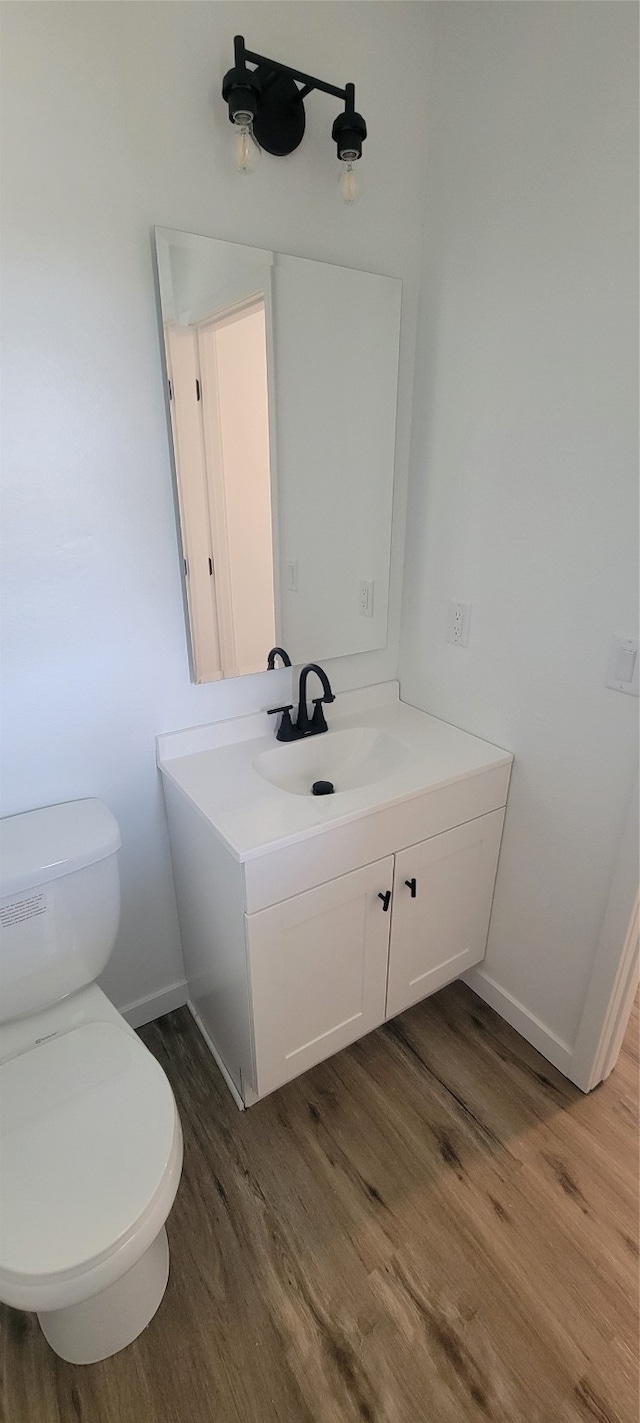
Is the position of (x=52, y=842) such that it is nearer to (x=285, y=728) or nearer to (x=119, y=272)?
(x=285, y=728)

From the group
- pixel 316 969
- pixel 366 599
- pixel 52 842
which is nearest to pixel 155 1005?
pixel 316 969

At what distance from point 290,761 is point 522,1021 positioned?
1.00m

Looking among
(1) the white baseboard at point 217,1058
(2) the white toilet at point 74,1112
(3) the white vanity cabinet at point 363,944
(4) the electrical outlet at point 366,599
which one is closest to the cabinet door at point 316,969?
(3) the white vanity cabinet at point 363,944

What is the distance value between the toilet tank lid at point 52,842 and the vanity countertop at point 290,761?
0.62 ft

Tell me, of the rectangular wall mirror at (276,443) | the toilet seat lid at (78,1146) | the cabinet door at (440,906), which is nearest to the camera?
the toilet seat lid at (78,1146)

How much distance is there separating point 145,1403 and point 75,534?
1.56 m

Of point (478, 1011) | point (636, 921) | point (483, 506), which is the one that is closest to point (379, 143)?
point (483, 506)

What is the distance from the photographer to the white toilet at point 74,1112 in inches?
34.8

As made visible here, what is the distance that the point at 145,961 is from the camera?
5.45 ft

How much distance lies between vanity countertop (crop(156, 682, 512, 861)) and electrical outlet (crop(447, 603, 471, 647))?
246 millimetres

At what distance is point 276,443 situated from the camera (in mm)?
1404

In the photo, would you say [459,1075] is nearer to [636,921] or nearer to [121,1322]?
[636,921]

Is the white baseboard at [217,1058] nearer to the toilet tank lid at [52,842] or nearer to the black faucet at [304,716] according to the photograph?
the toilet tank lid at [52,842]

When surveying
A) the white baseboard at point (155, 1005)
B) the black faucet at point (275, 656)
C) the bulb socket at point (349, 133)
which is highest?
the bulb socket at point (349, 133)
